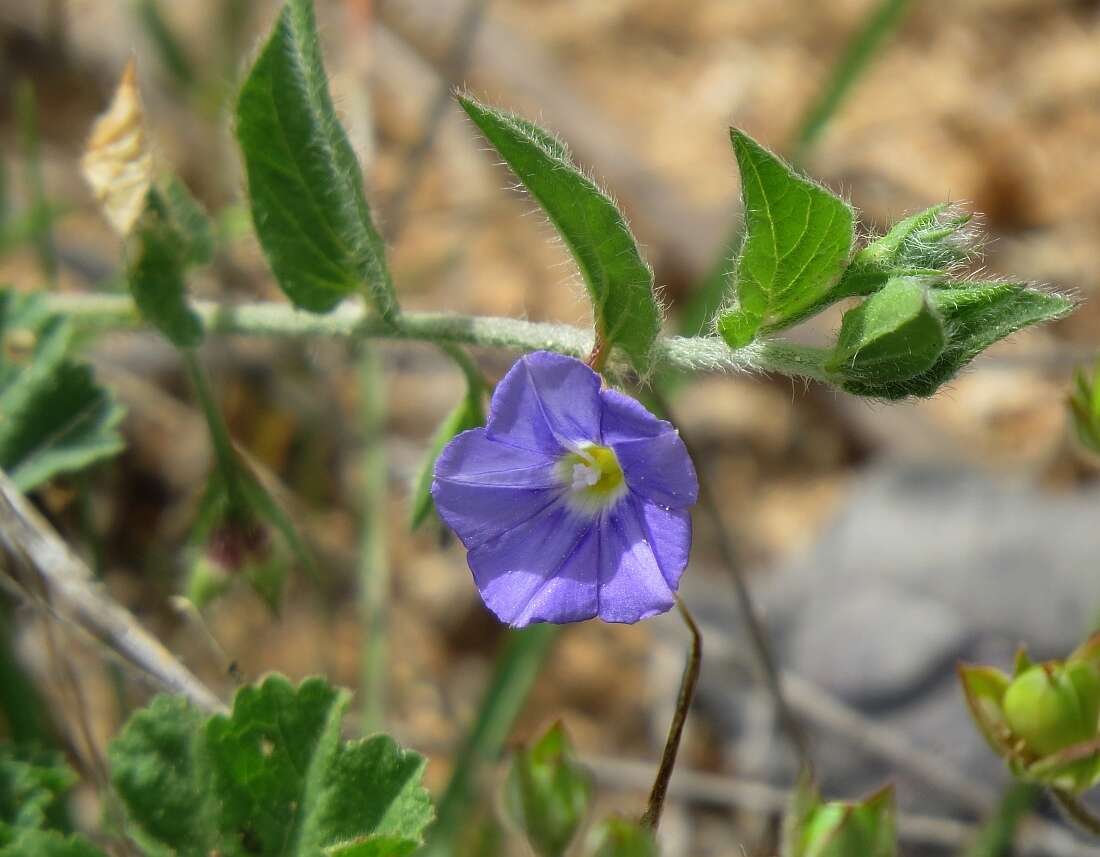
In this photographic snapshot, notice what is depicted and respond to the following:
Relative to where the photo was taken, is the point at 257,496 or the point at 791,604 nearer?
the point at 257,496

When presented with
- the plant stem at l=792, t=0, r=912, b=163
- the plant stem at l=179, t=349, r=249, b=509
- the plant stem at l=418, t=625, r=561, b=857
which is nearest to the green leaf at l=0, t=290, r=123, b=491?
the plant stem at l=179, t=349, r=249, b=509

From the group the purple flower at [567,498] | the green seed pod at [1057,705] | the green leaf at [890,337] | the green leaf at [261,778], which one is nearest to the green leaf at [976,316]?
the green leaf at [890,337]

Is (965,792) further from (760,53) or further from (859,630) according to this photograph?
(760,53)

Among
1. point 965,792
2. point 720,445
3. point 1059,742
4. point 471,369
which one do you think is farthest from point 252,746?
point 720,445

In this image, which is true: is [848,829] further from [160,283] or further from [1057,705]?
[160,283]

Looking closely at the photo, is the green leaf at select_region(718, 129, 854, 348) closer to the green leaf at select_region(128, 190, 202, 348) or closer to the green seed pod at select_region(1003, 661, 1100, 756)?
the green seed pod at select_region(1003, 661, 1100, 756)

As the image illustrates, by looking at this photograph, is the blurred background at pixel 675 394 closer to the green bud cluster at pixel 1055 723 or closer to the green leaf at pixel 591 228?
the green bud cluster at pixel 1055 723
